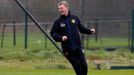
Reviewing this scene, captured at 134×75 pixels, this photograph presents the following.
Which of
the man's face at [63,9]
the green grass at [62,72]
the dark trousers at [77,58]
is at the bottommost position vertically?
the green grass at [62,72]

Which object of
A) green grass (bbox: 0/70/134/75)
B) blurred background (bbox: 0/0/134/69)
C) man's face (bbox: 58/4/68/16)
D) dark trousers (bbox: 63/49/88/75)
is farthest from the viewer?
blurred background (bbox: 0/0/134/69)

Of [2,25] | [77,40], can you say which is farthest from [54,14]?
[77,40]

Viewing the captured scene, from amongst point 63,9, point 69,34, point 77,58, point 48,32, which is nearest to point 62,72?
point 48,32

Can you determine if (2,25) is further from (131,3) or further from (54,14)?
(131,3)

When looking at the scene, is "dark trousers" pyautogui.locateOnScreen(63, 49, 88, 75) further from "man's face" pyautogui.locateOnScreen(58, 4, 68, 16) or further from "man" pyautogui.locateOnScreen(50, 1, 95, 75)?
"man's face" pyautogui.locateOnScreen(58, 4, 68, 16)

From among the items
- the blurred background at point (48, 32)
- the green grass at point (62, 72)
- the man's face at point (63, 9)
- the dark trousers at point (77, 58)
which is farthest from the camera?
the blurred background at point (48, 32)

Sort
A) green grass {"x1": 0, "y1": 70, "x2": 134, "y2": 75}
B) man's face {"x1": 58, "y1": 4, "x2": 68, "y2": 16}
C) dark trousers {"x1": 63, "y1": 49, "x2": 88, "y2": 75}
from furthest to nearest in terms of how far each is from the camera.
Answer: green grass {"x1": 0, "y1": 70, "x2": 134, "y2": 75}
dark trousers {"x1": 63, "y1": 49, "x2": 88, "y2": 75}
man's face {"x1": 58, "y1": 4, "x2": 68, "y2": 16}

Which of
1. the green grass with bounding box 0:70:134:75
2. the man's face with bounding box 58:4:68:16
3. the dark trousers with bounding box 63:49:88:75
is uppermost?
the man's face with bounding box 58:4:68:16

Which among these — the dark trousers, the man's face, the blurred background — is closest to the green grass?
the blurred background

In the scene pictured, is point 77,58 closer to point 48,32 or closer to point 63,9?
point 63,9

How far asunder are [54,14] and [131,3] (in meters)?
2.82

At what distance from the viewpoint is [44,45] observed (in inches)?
731

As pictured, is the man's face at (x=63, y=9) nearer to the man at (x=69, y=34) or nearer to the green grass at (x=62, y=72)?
the man at (x=69, y=34)

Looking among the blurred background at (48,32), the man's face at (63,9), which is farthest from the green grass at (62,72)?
the man's face at (63,9)
